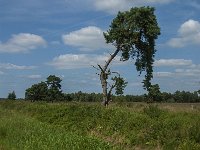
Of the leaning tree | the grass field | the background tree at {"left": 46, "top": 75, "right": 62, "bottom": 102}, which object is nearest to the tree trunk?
the leaning tree

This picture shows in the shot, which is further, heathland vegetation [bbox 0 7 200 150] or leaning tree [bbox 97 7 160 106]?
leaning tree [bbox 97 7 160 106]

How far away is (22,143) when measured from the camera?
59.5 ft

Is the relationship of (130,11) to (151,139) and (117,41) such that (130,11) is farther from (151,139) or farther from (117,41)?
(151,139)

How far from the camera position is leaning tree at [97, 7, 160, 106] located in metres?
38.8

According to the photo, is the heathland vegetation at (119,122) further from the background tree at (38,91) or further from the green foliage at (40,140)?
the background tree at (38,91)

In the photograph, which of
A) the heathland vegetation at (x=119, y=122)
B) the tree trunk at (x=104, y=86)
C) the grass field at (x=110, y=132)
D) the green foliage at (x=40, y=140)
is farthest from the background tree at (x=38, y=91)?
the green foliage at (x=40, y=140)

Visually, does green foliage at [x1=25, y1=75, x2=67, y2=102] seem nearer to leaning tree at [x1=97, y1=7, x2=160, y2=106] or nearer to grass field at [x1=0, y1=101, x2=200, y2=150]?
leaning tree at [x1=97, y1=7, x2=160, y2=106]

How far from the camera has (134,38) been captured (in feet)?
129

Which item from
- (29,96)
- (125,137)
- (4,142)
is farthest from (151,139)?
(29,96)

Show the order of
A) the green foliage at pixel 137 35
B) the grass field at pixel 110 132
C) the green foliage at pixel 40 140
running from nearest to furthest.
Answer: the grass field at pixel 110 132, the green foliage at pixel 40 140, the green foliage at pixel 137 35

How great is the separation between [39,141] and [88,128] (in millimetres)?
5377

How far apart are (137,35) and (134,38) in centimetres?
37

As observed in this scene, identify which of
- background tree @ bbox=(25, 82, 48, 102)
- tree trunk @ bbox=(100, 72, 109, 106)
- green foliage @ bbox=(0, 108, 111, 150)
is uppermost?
background tree @ bbox=(25, 82, 48, 102)

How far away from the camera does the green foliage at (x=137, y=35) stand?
3878 cm
